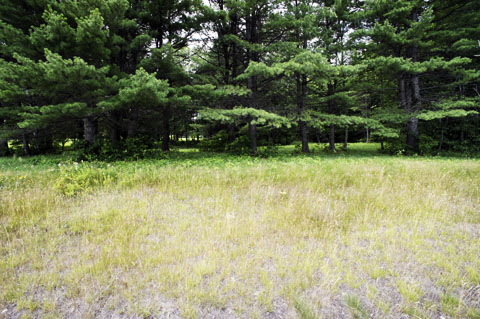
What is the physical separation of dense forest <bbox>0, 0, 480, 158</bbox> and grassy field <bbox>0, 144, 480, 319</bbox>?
3888 millimetres

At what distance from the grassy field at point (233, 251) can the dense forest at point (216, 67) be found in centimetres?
389

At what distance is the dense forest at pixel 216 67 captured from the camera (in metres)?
7.12

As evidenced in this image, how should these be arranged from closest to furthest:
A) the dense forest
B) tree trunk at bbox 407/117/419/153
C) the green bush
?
1. the green bush
2. the dense forest
3. tree trunk at bbox 407/117/419/153

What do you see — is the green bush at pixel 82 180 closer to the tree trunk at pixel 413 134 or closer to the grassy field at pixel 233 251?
the grassy field at pixel 233 251

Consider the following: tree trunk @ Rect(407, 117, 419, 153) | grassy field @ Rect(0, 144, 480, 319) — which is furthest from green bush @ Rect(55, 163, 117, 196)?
tree trunk @ Rect(407, 117, 419, 153)

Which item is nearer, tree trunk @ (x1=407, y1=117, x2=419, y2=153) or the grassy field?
the grassy field

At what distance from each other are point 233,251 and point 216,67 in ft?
36.7

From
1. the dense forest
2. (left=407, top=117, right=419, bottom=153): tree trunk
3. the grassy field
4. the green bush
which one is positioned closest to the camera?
the grassy field

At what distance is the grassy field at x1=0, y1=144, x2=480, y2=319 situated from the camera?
6.34 ft

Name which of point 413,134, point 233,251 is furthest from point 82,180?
point 413,134

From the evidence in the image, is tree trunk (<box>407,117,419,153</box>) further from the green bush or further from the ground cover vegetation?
the green bush

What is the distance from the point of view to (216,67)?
11.6 metres

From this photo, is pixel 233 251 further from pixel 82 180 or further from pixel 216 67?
pixel 216 67

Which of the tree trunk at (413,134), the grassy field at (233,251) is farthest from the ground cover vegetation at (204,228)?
the tree trunk at (413,134)
